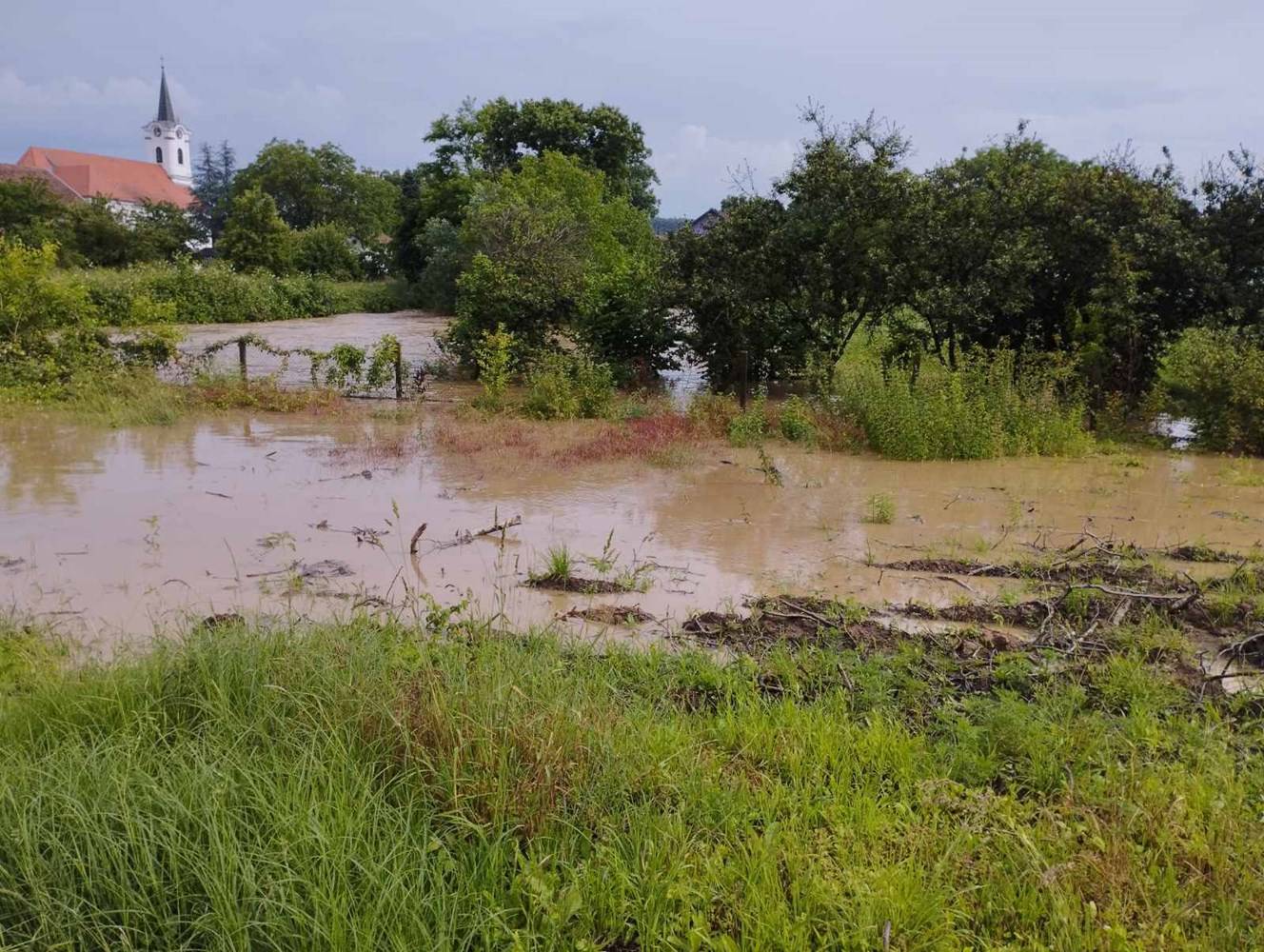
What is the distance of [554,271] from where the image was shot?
59.9 ft

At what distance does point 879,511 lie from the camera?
31.2 ft

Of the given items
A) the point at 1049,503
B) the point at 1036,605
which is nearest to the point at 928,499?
the point at 1049,503

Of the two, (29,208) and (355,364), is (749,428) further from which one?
(29,208)

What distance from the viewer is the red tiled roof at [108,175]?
82.1 meters

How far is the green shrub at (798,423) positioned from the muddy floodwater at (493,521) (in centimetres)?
48

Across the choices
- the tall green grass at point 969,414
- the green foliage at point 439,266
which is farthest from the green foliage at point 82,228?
the tall green grass at point 969,414

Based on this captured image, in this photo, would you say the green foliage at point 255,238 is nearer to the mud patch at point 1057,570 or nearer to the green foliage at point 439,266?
the green foliage at point 439,266

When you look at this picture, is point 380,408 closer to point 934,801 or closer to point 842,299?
point 842,299

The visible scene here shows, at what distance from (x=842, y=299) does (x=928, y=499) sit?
6.47 m

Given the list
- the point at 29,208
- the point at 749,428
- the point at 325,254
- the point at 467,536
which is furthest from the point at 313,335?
the point at 467,536

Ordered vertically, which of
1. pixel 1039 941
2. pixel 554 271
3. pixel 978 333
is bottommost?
pixel 1039 941

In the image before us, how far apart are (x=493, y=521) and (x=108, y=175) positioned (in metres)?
93.0

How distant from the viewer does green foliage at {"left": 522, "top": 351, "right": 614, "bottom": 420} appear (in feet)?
50.0

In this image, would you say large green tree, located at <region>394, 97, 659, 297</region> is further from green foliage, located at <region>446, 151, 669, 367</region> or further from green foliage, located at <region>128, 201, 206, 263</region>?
green foliage, located at <region>446, 151, 669, 367</region>
